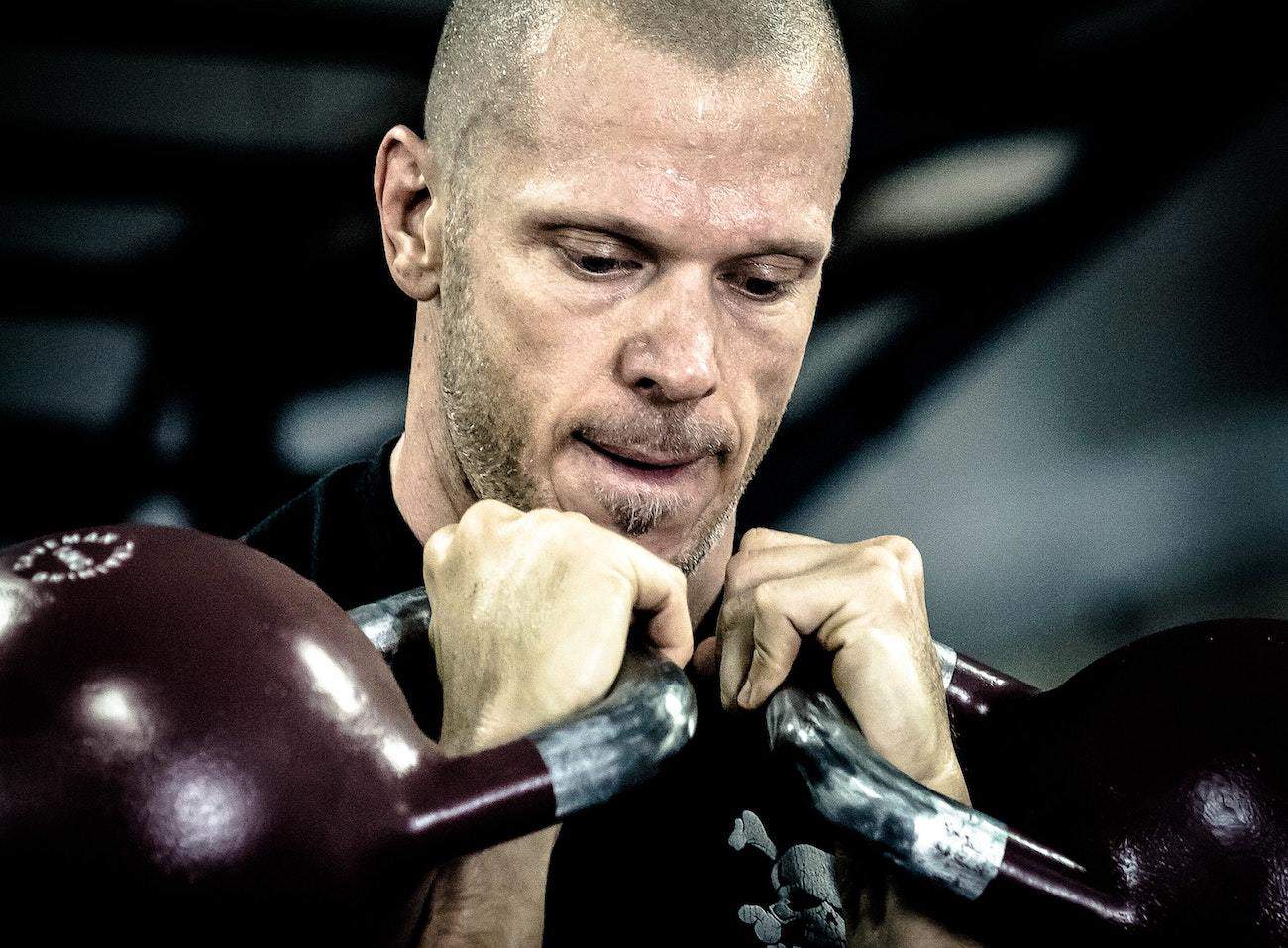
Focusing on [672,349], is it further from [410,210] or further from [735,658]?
[410,210]

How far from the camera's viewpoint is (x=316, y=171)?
182 centimetres

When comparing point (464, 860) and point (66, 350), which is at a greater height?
point (464, 860)

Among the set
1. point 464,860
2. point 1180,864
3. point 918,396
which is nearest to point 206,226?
point 918,396

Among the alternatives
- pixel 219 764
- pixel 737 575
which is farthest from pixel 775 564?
pixel 219 764

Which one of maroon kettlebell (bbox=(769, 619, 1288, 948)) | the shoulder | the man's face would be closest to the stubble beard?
the man's face

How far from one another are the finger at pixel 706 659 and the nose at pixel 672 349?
210 mm

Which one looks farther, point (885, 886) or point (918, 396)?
point (918, 396)

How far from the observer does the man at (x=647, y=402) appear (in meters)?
0.94

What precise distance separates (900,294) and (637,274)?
0.90 metres

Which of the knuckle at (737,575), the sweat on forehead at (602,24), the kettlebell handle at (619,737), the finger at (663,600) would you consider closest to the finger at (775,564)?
the knuckle at (737,575)

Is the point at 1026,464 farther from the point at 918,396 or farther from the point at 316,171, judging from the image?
the point at 316,171

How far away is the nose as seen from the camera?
1.15 meters

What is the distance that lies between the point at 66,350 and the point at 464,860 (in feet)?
3.96

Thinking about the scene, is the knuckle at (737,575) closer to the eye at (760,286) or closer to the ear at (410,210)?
the eye at (760,286)
